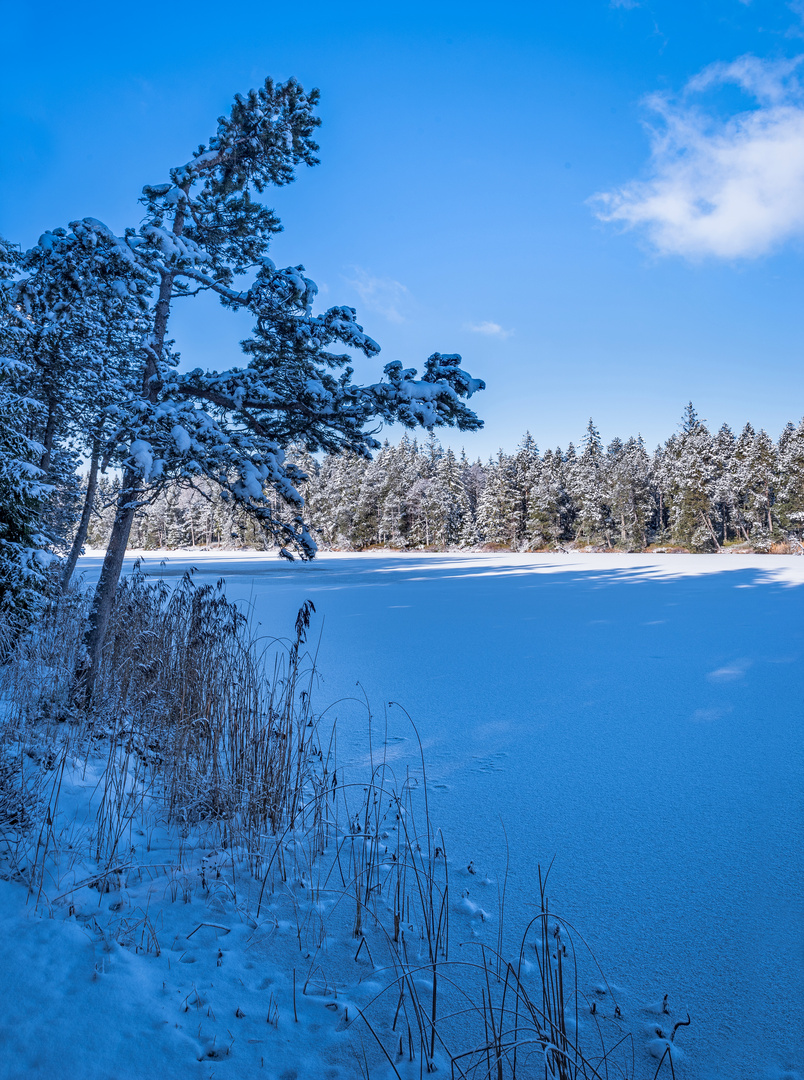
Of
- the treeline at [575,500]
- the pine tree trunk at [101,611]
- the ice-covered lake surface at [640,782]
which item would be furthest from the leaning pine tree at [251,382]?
the treeline at [575,500]

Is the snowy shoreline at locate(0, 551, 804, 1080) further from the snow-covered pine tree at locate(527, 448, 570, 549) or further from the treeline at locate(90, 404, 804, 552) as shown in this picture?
the snow-covered pine tree at locate(527, 448, 570, 549)

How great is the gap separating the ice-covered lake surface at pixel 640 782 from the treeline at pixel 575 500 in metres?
27.4

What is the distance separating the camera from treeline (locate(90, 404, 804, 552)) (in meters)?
35.0

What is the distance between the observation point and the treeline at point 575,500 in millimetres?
34969

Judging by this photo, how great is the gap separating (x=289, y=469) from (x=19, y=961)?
273 cm

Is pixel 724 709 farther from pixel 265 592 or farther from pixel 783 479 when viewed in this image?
pixel 783 479

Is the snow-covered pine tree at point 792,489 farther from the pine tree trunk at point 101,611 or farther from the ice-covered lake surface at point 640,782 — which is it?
the pine tree trunk at point 101,611

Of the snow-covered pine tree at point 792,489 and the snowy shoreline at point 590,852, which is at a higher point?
the snow-covered pine tree at point 792,489

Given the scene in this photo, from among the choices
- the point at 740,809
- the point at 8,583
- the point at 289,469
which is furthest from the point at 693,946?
the point at 8,583

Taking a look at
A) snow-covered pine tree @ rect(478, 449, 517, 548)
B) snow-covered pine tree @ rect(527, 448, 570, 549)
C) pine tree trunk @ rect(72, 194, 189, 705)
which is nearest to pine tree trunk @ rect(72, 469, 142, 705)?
pine tree trunk @ rect(72, 194, 189, 705)

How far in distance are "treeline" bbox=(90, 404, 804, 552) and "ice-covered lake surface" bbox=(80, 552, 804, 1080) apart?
2739 cm

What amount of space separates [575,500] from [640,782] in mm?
42186

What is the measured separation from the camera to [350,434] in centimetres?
381

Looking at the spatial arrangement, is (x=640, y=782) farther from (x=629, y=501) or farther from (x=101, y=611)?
(x=629, y=501)
